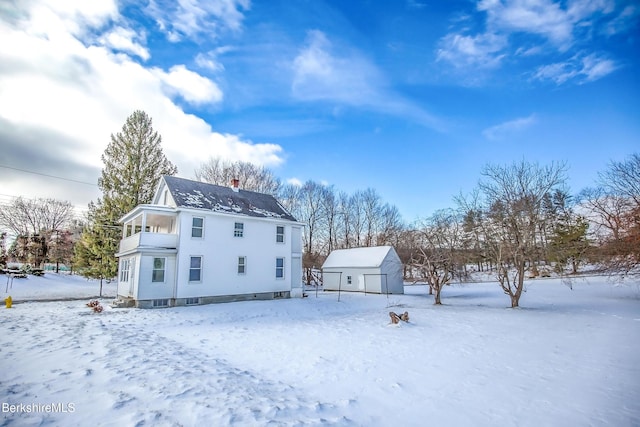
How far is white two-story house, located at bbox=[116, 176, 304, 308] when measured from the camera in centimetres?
1669

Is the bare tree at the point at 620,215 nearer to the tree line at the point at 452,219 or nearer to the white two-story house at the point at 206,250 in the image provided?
Result: the tree line at the point at 452,219

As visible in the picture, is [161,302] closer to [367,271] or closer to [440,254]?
[440,254]

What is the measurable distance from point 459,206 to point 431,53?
1082 cm

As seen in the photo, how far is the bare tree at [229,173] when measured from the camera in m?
36.9

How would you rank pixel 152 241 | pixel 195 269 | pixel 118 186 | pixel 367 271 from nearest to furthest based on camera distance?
pixel 152 241 → pixel 195 269 → pixel 118 186 → pixel 367 271

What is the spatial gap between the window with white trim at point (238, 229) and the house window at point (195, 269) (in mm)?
2764

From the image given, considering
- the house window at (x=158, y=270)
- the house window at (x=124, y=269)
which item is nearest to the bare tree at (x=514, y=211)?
the house window at (x=158, y=270)

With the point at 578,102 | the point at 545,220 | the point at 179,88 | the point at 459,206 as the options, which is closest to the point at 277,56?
the point at 179,88

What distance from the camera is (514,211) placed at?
18000 millimetres

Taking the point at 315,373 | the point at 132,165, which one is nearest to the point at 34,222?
the point at 132,165

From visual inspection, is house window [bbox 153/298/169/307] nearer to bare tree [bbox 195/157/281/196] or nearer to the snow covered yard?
the snow covered yard

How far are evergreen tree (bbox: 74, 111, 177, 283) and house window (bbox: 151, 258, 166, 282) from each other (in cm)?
901

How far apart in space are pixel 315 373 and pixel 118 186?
25.0 metres

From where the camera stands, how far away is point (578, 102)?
1308cm
